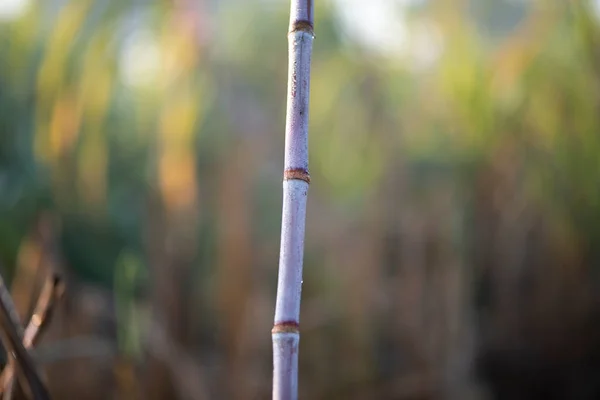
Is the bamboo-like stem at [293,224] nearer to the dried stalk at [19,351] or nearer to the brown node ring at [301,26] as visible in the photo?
the brown node ring at [301,26]

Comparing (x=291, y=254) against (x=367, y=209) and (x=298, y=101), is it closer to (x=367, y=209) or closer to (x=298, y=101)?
(x=298, y=101)

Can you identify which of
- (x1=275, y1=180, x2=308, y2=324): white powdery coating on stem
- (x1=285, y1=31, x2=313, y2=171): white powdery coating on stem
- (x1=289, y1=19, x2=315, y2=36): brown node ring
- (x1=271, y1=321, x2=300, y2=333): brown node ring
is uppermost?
(x1=289, y1=19, x2=315, y2=36): brown node ring

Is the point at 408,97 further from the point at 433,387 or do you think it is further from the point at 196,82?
the point at 433,387

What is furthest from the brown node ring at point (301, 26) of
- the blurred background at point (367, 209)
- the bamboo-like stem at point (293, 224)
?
the blurred background at point (367, 209)

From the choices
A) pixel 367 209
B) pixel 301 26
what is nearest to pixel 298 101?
pixel 301 26

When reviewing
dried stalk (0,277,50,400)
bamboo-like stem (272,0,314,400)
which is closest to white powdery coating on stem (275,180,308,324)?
bamboo-like stem (272,0,314,400)

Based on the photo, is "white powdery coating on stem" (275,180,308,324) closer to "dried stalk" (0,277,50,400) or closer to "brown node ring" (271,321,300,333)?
"brown node ring" (271,321,300,333)
